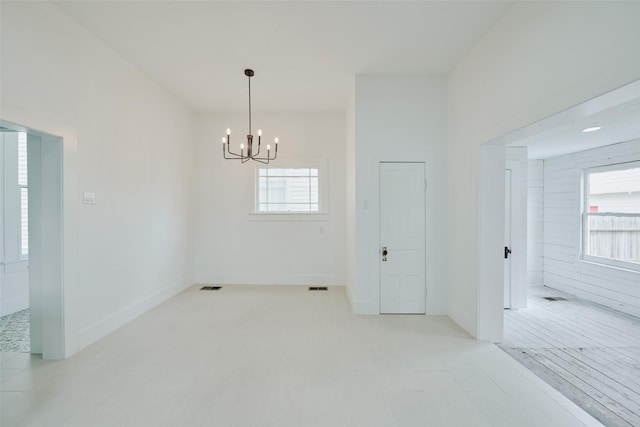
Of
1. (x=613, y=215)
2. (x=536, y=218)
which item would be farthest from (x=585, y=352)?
(x=536, y=218)

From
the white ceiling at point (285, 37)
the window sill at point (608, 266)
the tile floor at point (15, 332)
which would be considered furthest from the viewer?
the window sill at point (608, 266)

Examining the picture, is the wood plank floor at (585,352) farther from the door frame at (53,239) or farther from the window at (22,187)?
the window at (22,187)

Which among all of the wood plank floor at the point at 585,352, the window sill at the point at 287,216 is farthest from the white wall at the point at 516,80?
the window sill at the point at 287,216

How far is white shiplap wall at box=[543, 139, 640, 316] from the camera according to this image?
460 centimetres

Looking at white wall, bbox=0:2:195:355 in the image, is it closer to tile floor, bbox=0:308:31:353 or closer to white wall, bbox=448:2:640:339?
tile floor, bbox=0:308:31:353

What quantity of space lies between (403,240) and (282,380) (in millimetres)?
2420

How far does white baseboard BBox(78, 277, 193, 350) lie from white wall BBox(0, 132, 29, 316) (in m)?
1.74

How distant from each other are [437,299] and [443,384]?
1806 millimetres

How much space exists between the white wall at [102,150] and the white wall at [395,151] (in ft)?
9.51

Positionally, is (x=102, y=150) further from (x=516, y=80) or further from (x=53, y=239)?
(x=516, y=80)

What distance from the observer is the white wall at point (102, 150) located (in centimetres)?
260

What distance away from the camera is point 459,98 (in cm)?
389

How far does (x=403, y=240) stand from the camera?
4.23 meters

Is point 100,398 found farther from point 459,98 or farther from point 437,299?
point 459,98
